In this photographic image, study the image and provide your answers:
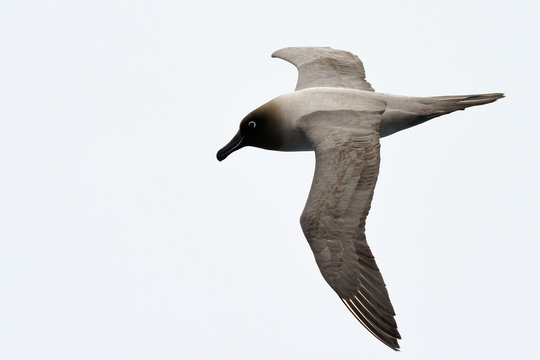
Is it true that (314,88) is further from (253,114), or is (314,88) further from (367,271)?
(367,271)

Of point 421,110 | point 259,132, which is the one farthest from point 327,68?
point 421,110

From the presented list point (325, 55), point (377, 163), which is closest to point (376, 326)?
point (377, 163)

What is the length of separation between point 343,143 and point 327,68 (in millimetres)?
2953

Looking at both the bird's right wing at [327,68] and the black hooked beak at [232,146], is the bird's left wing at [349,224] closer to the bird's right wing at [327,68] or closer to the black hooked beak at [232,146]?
the black hooked beak at [232,146]

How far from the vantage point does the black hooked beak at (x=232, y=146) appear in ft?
50.2

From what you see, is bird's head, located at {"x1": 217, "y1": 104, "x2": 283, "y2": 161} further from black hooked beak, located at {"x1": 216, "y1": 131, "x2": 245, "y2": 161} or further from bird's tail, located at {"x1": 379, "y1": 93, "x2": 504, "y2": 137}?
bird's tail, located at {"x1": 379, "y1": 93, "x2": 504, "y2": 137}

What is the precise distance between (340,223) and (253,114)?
3024 millimetres

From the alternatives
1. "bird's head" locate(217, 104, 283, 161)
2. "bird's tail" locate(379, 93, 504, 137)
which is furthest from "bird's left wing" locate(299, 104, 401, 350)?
"bird's head" locate(217, 104, 283, 161)

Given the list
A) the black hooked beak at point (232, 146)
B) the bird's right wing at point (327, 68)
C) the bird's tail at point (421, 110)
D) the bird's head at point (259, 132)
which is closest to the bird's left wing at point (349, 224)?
the bird's tail at point (421, 110)

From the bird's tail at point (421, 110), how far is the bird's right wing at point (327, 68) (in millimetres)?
1429

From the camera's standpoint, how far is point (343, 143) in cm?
1329

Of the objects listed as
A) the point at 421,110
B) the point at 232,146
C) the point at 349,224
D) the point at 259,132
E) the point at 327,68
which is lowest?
the point at 349,224

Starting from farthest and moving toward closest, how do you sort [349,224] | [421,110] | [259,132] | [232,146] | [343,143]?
[232,146], [259,132], [421,110], [343,143], [349,224]

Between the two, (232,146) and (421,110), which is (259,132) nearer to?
(232,146)
